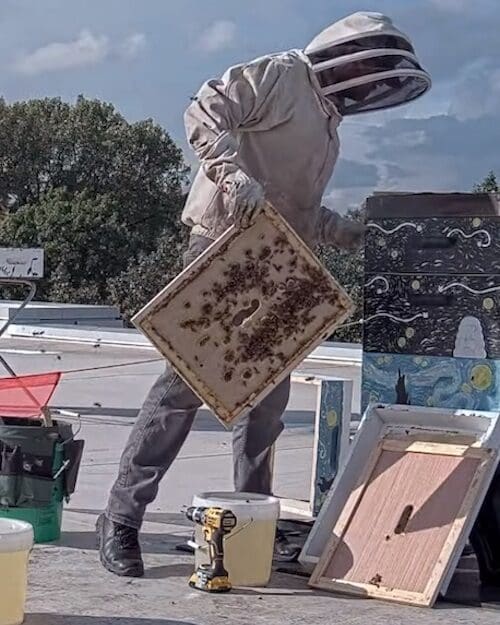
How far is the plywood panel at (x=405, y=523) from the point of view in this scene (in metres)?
4.48

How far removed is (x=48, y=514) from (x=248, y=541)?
1.05 meters

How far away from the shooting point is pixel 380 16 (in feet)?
15.6

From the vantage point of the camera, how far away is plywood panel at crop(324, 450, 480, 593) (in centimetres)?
448

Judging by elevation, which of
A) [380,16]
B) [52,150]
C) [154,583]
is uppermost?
[52,150]

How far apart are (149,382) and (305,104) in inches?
315

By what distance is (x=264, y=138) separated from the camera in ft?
15.9

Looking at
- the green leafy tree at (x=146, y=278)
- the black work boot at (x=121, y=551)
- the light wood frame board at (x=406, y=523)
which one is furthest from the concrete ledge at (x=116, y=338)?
the black work boot at (x=121, y=551)

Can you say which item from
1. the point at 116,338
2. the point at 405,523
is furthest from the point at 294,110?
the point at 116,338

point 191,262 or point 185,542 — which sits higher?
point 191,262

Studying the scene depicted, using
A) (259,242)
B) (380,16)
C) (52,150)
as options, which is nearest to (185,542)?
(259,242)

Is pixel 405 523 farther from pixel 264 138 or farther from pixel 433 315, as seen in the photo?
pixel 264 138

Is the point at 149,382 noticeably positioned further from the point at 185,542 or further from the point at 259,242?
the point at 259,242

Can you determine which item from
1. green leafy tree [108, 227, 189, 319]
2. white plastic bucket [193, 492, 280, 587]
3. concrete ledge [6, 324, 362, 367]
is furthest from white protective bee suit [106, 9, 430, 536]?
green leafy tree [108, 227, 189, 319]

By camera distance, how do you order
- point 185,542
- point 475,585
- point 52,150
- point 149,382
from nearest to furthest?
1. point 475,585
2. point 185,542
3. point 149,382
4. point 52,150
